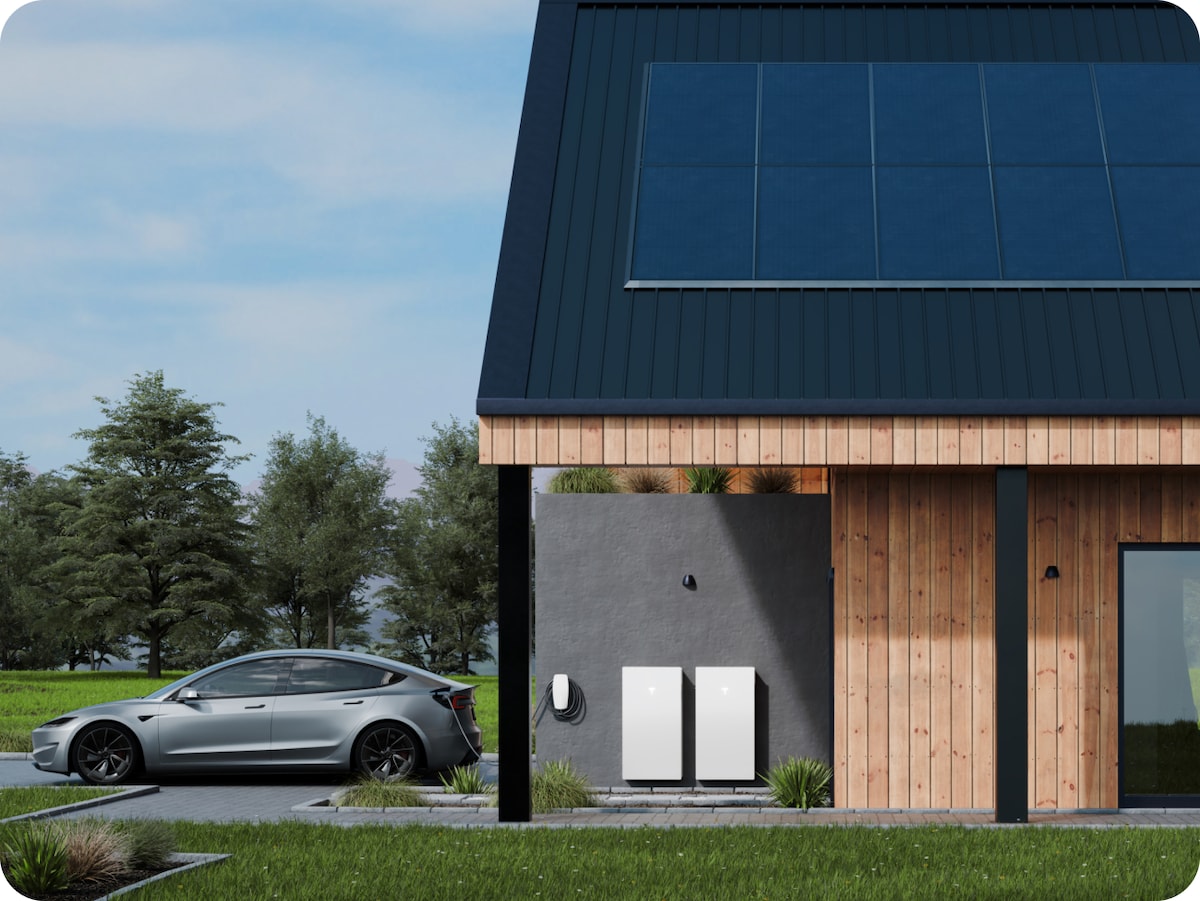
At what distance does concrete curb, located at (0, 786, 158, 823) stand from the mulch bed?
2.27 metres

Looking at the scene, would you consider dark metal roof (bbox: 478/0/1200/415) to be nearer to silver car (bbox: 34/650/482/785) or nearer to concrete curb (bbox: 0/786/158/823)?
silver car (bbox: 34/650/482/785)

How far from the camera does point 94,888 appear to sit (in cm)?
933

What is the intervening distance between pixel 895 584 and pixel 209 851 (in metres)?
6.39

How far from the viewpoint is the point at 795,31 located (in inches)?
589

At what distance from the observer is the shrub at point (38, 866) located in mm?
9156

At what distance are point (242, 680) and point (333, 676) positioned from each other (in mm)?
1037

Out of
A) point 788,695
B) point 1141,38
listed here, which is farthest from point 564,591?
point 1141,38

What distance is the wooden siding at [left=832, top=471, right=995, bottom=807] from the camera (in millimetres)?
12688

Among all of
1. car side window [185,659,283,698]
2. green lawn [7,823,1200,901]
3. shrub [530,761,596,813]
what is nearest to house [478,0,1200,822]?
shrub [530,761,596,813]

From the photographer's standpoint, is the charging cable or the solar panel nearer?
the solar panel

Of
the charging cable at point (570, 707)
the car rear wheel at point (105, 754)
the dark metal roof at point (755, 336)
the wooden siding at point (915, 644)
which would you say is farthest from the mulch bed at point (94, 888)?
the wooden siding at point (915, 644)

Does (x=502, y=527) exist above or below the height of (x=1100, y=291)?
below

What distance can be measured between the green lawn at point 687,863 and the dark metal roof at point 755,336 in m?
3.35

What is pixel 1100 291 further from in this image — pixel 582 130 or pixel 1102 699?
pixel 582 130
